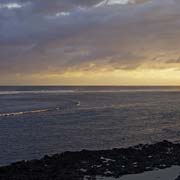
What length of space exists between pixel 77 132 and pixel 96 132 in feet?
6.23

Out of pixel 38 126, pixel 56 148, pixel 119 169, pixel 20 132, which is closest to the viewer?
pixel 119 169

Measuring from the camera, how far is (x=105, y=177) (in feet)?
63.9

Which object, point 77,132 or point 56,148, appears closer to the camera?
point 56,148

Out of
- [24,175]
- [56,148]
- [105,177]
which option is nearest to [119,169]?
[105,177]

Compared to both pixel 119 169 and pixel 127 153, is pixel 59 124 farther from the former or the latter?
pixel 119 169

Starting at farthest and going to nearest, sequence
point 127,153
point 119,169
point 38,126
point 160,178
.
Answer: point 38,126 < point 127,153 < point 119,169 < point 160,178

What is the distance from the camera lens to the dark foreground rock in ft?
65.7

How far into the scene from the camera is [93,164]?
Result: 22.7 meters

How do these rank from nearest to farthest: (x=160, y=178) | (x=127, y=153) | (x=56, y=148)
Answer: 1. (x=160, y=178)
2. (x=127, y=153)
3. (x=56, y=148)

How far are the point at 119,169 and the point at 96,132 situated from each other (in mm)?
18226

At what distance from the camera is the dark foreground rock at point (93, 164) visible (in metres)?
20.0

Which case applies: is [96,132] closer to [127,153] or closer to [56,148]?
[56,148]

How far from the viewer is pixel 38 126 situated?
44.3 m

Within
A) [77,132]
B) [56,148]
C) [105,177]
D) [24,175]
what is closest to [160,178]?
[105,177]
